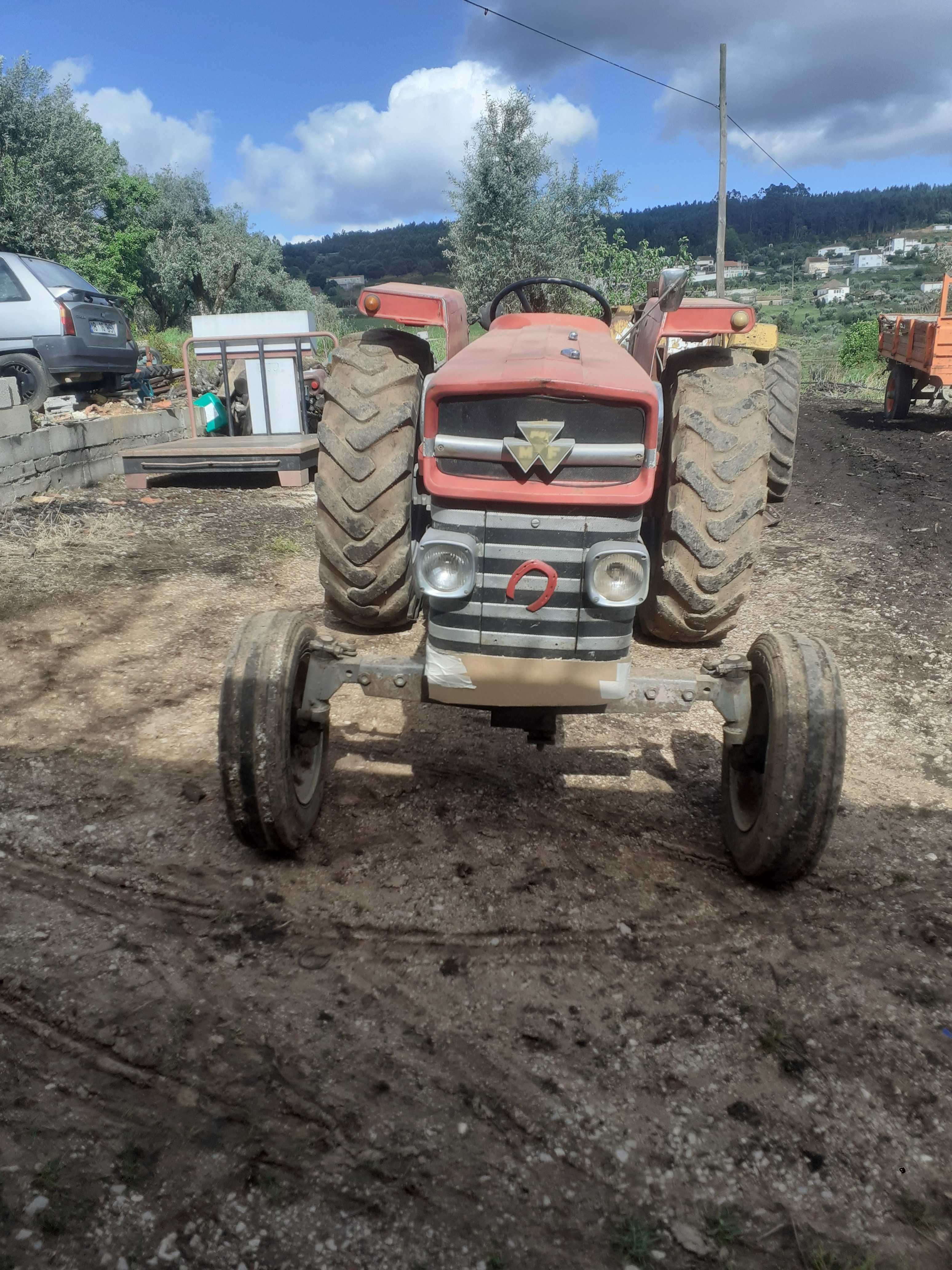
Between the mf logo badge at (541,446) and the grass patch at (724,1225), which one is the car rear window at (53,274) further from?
the grass patch at (724,1225)

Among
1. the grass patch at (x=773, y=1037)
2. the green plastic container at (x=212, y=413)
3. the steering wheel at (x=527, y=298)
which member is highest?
the steering wheel at (x=527, y=298)

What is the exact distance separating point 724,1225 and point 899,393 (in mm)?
16085

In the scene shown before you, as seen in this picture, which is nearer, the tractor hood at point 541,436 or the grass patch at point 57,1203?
the grass patch at point 57,1203

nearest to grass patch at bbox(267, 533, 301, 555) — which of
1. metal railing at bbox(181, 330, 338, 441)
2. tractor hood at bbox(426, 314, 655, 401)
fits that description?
metal railing at bbox(181, 330, 338, 441)

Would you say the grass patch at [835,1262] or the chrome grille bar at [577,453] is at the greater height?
the chrome grille bar at [577,453]

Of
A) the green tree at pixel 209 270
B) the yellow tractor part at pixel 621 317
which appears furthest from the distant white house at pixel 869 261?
the yellow tractor part at pixel 621 317

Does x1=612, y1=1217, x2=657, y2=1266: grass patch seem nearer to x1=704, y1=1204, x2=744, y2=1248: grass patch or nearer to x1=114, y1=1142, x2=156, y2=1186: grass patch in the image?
x1=704, y1=1204, x2=744, y2=1248: grass patch

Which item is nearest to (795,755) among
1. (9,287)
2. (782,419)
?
(782,419)

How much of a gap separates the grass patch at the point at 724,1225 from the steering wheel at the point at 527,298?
124 inches

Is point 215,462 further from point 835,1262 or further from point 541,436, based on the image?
point 835,1262

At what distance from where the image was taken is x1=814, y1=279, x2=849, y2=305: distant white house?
78.6 m

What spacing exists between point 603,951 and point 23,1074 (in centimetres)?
162

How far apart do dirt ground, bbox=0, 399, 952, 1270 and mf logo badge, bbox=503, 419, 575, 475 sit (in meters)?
1.44

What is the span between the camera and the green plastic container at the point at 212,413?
11.8 metres
